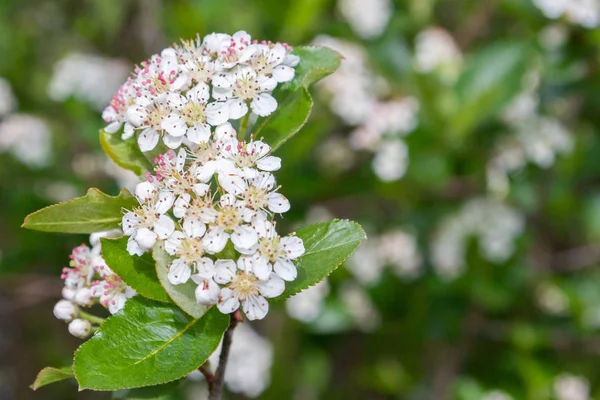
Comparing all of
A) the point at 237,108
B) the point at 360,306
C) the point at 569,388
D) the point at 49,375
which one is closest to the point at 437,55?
the point at 360,306

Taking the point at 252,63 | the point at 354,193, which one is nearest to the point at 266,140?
the point at 252,63

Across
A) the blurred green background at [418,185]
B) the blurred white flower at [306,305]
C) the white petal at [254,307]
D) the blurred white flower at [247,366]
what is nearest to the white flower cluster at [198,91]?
the white petal at [254,307]

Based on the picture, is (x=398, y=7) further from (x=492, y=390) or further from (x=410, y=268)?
(x=492, y=390)

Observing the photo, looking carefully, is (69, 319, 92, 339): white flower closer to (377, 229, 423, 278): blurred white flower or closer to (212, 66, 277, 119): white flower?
(212, 66, 277, 119): white flower

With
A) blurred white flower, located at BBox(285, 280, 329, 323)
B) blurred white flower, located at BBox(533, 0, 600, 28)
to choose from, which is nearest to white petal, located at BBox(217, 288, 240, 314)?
blurred white flower, located at BBox(285, 280, 329, 323)

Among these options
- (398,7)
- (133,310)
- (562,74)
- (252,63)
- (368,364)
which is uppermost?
(398,7)

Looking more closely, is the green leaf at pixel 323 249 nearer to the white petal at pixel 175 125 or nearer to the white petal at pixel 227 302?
the white petal at pixel 227 302

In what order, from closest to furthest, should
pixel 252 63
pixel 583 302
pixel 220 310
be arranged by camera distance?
pixel 220 310 < pixel 252 63 < pixel 583 302

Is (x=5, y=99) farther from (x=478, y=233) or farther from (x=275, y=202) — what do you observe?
(x=275, y=202)
